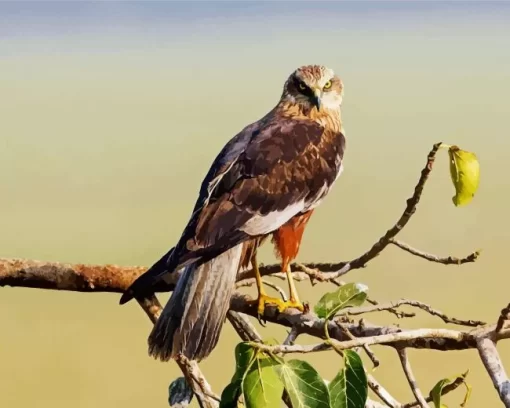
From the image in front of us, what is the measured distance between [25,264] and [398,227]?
1490mm

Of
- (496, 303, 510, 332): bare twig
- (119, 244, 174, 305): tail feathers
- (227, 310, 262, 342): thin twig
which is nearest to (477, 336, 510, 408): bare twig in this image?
(496, 303, 510, 332): bare twig

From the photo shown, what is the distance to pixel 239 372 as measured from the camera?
1.67 metres

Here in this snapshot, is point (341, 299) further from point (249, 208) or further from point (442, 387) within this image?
point (249, 208)

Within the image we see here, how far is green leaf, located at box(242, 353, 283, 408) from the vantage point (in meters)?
1.62

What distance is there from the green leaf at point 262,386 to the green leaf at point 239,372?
0.01 metres

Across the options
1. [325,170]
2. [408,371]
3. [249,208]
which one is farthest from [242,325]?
[408,371]

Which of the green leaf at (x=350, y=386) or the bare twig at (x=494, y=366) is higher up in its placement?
the bare twig at (x=494, y=366)

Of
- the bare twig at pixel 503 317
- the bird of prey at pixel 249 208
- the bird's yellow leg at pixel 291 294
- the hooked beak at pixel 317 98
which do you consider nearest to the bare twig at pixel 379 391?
the bare twig at pixel 503 317

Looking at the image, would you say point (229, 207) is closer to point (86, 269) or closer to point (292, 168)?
point (292, 168)

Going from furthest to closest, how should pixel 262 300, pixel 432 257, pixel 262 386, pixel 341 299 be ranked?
pixel 262 300
pixel 432 257
pixel 341 299
pixel 262 386

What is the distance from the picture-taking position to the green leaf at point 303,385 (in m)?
1.62

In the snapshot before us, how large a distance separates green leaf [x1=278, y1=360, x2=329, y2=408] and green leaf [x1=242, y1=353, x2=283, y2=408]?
0.09 ft

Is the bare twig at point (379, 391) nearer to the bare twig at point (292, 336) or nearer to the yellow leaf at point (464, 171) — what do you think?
the bare twig at point (292, 336)

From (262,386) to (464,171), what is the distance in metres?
0.86
